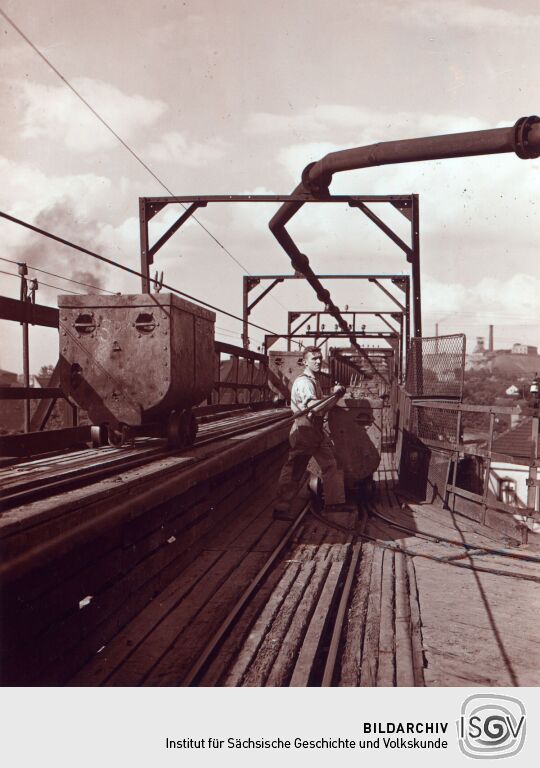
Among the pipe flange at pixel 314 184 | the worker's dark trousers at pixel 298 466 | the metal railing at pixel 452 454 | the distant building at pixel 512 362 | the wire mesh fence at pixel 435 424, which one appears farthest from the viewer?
the distant building at pixel 512 362

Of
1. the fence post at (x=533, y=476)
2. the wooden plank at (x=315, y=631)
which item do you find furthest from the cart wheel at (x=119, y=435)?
the fence post at (x=533, y=476)

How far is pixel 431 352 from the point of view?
10.8 metres

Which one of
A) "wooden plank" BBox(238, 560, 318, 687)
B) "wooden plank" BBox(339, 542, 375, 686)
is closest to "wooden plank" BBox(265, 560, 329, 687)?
"wooden plank" BBox(238, 560, 318, 687)

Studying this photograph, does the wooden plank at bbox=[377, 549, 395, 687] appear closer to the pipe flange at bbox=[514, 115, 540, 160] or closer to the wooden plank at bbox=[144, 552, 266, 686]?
the wooden plank at bbox=[144, 552, 266, 686]

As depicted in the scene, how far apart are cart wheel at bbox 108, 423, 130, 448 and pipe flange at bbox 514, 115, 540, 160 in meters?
5.48

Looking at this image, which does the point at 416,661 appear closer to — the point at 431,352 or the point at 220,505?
the point at 220,505

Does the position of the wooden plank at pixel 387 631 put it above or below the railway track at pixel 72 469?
below

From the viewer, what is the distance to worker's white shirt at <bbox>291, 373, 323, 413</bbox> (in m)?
7.50

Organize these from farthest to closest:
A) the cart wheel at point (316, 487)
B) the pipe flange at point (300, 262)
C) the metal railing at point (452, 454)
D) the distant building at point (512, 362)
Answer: the distant building at point (512, 362) < the pipe flange at point (300, 262) < the cart wheel at point (316, 487) < the metal railing at point (452, 454)

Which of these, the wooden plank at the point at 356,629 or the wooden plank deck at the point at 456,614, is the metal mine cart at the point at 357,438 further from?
the wooden plank at the point at 356,629

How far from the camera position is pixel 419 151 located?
7500 millimetres

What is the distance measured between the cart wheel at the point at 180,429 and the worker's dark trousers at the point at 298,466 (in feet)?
4.27

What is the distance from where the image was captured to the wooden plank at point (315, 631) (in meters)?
3.68
